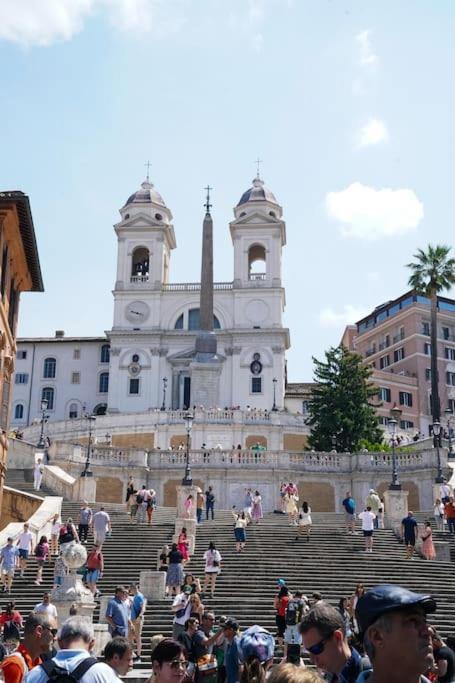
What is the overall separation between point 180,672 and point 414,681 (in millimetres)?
2863

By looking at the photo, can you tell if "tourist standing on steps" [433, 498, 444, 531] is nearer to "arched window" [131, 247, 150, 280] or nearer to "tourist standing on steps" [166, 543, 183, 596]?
"tourist standing on steps" [166, 543, 183, 596]

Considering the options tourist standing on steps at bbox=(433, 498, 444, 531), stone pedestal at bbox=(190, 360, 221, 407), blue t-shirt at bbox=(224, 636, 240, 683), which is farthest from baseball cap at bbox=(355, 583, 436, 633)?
stone pedestal at bbox=(190, 360, 221, 407)

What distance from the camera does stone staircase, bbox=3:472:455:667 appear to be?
1848 cm

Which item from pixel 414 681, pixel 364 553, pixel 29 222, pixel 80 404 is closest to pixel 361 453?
pixel 364 553

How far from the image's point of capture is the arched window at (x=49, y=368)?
8006 cm

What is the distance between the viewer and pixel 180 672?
5.85m

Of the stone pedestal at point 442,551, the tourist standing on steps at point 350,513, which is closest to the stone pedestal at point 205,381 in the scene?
the tourist standing on steps at point 350,513

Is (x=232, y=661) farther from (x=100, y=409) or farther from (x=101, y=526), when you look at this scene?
(x=100, y=409)

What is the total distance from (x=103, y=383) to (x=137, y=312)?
7877 millimetres

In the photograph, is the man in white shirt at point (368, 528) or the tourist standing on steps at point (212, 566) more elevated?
the man in white shirt at point (368, 528)

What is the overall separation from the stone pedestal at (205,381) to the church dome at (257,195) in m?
20.0

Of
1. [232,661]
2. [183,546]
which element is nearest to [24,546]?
[183,546]

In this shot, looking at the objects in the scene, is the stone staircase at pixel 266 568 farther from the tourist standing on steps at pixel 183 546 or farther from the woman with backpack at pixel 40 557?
the tourist standing on steps at pixel 183 546

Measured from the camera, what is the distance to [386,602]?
3365 millimetres
